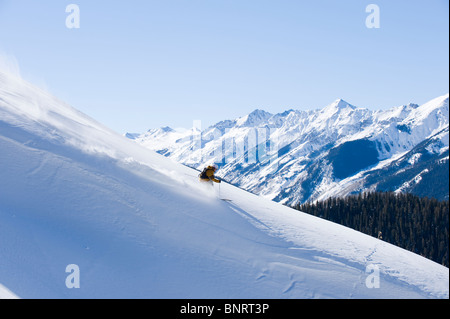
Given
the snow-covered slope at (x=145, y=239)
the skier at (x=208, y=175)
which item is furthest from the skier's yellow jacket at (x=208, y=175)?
the snow-covered slope at (x=145, y=239)

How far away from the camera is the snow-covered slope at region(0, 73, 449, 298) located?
1318cm

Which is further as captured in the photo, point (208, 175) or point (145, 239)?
point (208, 175)

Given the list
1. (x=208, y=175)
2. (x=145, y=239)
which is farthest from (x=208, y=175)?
(x=145, y=239)

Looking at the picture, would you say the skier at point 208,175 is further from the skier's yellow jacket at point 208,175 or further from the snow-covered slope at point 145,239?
A: the snow-covered slope at point 145,239

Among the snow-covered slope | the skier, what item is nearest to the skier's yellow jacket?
the skier

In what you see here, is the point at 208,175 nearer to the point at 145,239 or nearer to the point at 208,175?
the point at 208,175

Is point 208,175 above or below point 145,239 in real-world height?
above

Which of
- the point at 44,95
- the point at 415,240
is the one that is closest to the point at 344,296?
the point at 44,95

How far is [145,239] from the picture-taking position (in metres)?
15.2

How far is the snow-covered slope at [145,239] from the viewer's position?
13.2 metres

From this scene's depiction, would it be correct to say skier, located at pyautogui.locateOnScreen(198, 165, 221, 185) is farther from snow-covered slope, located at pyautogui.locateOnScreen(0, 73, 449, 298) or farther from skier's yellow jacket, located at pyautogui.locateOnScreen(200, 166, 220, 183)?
snow-covered slope, located at pyautogui.locateOnScreen(0, 73, 449, 298)
